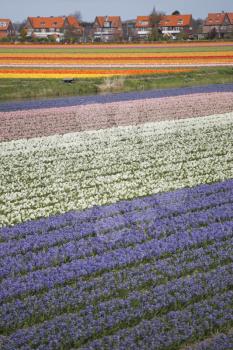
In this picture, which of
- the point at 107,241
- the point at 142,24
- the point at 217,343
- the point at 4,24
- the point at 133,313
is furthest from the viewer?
the point at 142,24

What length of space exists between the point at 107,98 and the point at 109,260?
77.8 ft

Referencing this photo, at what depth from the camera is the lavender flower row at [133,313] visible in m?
6.93

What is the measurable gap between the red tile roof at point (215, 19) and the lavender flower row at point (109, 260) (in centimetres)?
11809

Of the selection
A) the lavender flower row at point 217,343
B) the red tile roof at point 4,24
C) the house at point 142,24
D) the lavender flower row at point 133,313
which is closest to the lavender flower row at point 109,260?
the lavender flower row at point 133,313

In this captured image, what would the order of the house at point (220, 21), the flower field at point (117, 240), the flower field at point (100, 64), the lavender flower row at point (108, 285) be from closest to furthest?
the flower field at point (117, 240) < the lavender flower row at point (108, 285) < the flower field at point (100, 64) < the house at point (220, 21)

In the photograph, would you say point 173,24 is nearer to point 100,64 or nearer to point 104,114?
point 100,64

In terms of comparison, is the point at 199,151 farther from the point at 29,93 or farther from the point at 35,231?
the point at 29,93

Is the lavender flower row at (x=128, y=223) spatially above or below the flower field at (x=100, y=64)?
below

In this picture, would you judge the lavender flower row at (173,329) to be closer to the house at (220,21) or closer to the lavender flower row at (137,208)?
the lavender flower row at (137,208)

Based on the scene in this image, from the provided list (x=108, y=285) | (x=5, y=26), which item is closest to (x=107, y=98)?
(x=108, y=285)

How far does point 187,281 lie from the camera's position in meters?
8.38

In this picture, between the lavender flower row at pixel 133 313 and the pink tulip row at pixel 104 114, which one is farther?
the pink tulip row at pixel 104 114

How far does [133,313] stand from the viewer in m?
7.48

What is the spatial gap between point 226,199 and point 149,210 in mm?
2373
